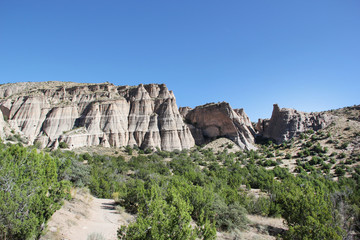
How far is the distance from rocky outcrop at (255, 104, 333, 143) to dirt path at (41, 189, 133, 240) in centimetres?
5384

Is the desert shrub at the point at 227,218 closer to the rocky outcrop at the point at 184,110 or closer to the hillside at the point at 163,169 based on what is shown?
the hillside at the point at 163,169

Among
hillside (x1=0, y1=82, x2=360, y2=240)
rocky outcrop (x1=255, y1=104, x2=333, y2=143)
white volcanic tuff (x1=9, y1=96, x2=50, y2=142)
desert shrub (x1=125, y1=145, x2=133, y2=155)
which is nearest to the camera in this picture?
hillside (x1=0, y1=82, x2=360, y2=240)

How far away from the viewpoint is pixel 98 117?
51.2 m

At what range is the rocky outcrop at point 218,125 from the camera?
56469mm

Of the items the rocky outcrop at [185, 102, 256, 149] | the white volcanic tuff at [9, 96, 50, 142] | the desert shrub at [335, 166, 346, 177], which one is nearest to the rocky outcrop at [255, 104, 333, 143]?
the rocky outcrop at [185, 102, 256, 149]

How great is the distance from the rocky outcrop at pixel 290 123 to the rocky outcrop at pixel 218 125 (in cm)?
730

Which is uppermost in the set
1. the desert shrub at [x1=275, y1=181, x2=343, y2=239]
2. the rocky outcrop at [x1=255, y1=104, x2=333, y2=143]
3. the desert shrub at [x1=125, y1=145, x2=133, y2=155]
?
the rocky outcrop at [x1=255, y1=104, x2=333, y2=143]

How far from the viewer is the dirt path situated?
1054cm

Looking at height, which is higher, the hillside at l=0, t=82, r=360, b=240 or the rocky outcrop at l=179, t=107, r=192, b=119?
the rocky outcrop at l=179, t=107, r=192, b=119

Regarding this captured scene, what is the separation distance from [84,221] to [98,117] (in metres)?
41.9

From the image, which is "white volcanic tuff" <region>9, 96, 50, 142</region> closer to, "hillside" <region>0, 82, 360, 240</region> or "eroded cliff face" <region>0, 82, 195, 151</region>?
"eroded cliff face" <region>0, 82, 195, 151</region>

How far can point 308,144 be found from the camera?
155 feet

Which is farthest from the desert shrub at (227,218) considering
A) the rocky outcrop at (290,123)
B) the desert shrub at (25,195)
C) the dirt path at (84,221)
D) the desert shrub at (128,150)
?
the rocky outcrop at (290,123)

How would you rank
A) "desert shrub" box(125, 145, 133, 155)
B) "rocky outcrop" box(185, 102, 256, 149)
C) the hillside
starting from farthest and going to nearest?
1. "rocky outcrop" box(185, 102, 256, 149)
2. "desert shrub" box(125, 145, 133, 155)
3. the hillside
